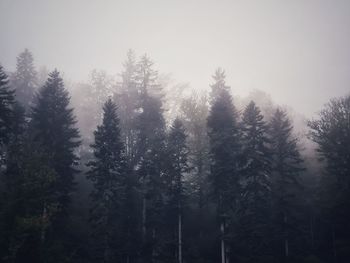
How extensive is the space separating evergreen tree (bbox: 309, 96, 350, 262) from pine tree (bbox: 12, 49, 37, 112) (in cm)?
5291

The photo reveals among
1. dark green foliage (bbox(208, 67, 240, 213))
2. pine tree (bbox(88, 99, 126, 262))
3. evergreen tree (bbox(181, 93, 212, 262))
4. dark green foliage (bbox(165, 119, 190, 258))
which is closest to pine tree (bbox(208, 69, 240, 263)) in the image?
dark green foliage (bbox(208, 67, 240, 213))

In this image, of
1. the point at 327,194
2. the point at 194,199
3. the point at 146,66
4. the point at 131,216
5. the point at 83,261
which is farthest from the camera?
the point at 146,66

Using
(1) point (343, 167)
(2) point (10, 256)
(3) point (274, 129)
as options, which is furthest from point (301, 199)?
(2) point (10, 256)

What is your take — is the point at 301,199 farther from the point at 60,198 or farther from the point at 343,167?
the point at 60,198

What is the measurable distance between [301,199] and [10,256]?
3361cm

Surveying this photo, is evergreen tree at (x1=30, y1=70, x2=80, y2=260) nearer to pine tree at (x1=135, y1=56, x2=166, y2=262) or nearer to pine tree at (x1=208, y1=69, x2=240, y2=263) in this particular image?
pine tree at (x1=135, y1=56, x2=166, y2=262)

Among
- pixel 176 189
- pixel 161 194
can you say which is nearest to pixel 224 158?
pixel 176 189

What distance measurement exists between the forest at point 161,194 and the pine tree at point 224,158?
0.11 meters

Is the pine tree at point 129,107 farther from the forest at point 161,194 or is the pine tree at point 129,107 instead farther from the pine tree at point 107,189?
the pine tree at point 107,189

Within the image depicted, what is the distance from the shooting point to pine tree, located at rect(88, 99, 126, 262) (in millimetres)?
27516

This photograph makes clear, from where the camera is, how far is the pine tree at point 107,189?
27.5 m

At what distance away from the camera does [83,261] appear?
90.9ft

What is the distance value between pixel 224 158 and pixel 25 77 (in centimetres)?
4824

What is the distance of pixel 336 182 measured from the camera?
3516cm
